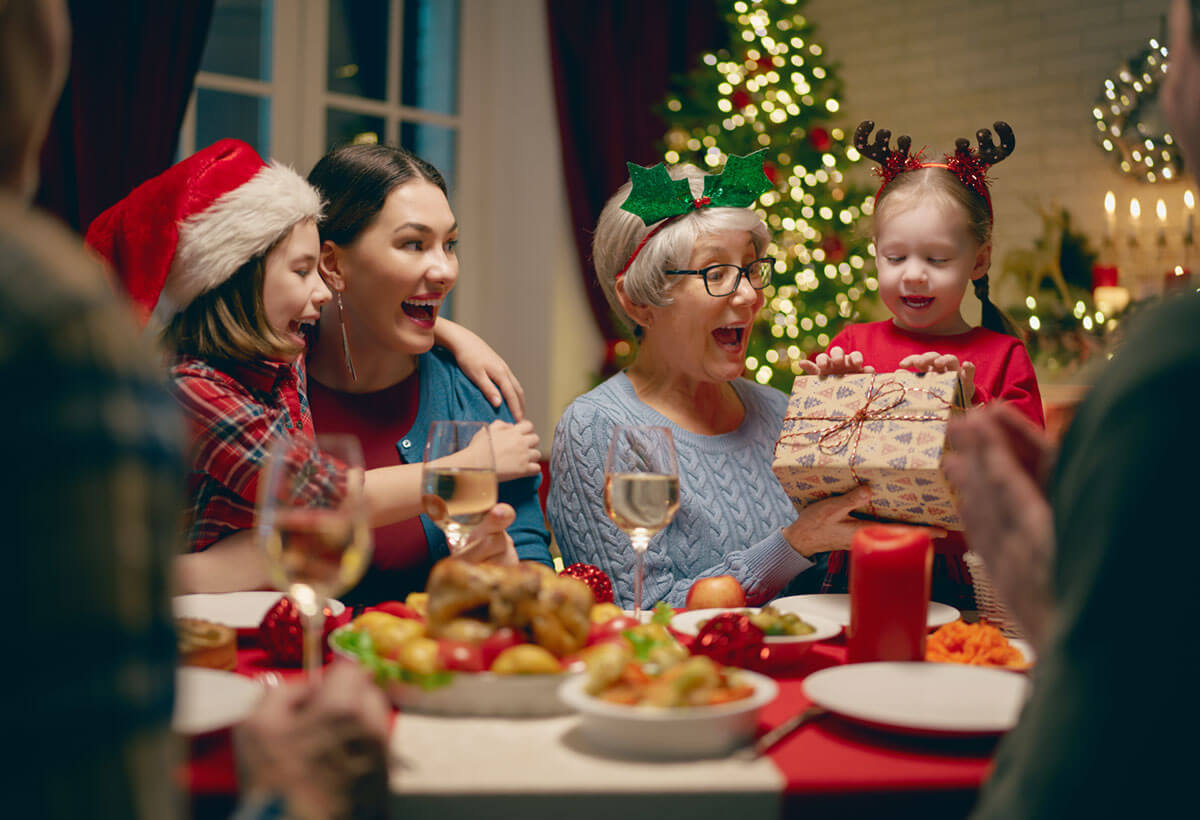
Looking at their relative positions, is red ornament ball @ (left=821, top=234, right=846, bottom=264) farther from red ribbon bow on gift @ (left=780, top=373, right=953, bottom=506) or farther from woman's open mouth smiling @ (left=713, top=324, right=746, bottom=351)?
red ribbon bow on gift @ (left=780, top=373, right=953, bottom=506)

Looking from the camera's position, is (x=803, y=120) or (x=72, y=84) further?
(x=803, y=120)

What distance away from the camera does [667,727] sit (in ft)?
3.09

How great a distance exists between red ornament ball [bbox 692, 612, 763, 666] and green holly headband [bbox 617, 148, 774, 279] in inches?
49.6

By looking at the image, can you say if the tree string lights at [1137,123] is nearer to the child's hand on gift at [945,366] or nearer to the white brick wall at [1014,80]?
the white brick wall at [1014,80]

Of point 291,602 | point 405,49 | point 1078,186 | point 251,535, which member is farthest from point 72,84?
point 1078,186

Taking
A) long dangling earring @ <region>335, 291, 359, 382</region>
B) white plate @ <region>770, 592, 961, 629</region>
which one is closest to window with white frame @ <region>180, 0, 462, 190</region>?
long dangling earring @ <region>335, 291, 359, 382</region>

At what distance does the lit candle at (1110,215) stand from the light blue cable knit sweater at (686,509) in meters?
3.31

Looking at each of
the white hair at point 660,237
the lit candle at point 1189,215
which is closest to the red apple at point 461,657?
the white hair at point 660,237

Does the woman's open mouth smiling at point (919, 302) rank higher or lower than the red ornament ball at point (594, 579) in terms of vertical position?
higher

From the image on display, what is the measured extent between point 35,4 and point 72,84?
3559 mm

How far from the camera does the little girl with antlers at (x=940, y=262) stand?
2.26m

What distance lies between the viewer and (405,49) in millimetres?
5207

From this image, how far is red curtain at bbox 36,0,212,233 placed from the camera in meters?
3.70

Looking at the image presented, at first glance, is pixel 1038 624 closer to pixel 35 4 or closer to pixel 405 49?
pixel 35 4
